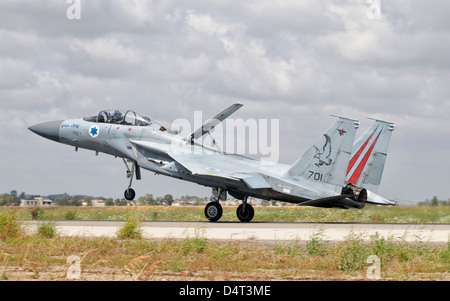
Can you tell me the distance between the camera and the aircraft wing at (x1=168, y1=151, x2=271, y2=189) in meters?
26.4

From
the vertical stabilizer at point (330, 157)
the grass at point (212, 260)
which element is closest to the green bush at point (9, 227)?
the grass at point (212, 260)

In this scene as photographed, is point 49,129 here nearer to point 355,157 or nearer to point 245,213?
point 245,213

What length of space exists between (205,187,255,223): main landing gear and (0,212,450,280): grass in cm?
772

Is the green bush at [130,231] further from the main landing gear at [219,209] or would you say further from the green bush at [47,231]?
the main landing gear at [219,209]

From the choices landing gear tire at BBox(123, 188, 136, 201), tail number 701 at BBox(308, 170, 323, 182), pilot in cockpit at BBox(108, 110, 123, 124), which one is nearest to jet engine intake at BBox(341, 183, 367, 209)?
tail number 701 at BBox(308, 170, 323, 182)

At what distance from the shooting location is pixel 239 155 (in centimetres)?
2883

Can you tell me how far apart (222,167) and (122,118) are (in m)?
5.38

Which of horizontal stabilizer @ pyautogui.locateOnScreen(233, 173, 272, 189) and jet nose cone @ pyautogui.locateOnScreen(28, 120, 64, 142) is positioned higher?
jet nose cone @ pyautogui.locateOnScreen(28, 120, 64, 142)

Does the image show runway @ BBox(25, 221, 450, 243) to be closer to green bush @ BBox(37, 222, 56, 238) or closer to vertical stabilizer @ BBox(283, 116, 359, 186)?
green bush @ BBox(37, 222, 56, 238)

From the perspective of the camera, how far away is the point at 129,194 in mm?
29219

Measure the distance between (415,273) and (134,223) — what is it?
33.1 feet

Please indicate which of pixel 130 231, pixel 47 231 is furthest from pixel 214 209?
pixel 47 231

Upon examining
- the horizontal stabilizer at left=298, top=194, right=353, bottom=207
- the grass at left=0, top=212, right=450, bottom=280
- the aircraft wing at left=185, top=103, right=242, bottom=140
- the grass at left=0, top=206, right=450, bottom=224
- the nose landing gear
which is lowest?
the grass at left=0, top=212, right=450, bottom=280
